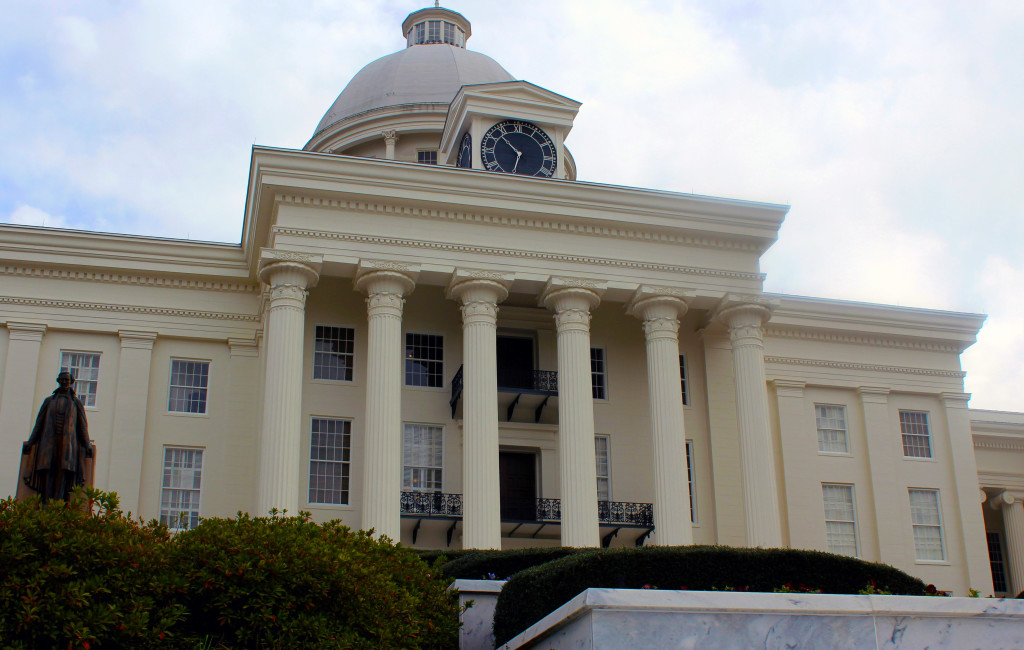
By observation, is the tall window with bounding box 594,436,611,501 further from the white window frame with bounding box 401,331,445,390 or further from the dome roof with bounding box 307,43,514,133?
the dome roof with bounding box 307,43,514,133

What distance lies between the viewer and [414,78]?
48.7 meters

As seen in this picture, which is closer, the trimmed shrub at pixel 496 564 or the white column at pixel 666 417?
the trimmed shrub at pixel 496 564

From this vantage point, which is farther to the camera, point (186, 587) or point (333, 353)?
point (333, 353)

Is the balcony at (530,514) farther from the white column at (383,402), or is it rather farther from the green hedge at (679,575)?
the green hedge at (679,575)

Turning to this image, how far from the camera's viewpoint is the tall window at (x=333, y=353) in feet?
103

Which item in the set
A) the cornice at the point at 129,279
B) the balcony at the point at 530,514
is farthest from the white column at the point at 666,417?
the cornice at the point at 129,279

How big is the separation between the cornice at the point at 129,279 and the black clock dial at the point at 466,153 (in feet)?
23.5

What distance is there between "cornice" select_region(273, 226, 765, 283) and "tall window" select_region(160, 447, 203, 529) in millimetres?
7155

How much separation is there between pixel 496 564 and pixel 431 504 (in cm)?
1016

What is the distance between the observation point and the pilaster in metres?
27.6

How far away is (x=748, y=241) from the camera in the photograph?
32094 mm

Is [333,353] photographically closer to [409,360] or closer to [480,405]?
[409,360]

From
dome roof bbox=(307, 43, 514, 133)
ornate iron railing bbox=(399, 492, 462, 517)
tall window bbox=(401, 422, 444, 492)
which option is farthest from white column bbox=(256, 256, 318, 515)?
dome roof bbox=(307, 43, 514, 133)

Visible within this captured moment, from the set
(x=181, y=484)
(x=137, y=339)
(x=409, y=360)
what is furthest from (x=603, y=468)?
(x=137, y=339)
